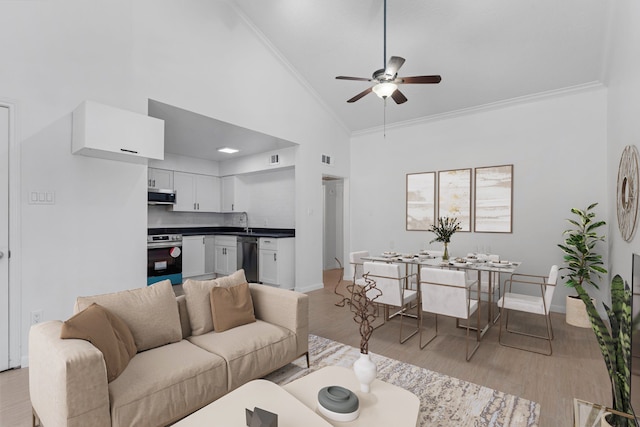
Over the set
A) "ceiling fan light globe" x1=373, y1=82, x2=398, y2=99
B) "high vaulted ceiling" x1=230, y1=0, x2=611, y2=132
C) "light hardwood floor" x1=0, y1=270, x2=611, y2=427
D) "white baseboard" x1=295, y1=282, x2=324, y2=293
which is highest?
"high vaulted ceiling" x1=230, y1=0, x2=611, y2=132

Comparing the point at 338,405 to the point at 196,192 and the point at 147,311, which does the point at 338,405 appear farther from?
the point at 196,192

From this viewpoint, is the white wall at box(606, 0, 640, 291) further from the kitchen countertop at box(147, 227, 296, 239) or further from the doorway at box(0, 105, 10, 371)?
the doorway at box(0, 105, 10, 371)

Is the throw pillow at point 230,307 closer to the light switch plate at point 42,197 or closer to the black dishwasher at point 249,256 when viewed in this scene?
the light switch plate at point 42,197

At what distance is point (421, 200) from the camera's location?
5676mm

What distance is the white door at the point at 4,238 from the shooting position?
105 inches

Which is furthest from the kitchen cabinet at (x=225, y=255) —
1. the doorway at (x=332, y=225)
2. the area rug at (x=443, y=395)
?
the area rug at (x=443, y=395)

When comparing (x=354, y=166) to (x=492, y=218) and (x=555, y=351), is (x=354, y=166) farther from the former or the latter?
(x=555, y=351)

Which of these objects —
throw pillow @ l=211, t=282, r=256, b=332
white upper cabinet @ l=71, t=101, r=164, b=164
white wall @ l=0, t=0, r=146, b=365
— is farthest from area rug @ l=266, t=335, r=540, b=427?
white upper cabinet @ l=71, t=101, r=164, b=164

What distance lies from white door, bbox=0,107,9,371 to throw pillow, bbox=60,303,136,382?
1.44 m

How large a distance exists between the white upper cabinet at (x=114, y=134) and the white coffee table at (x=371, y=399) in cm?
253

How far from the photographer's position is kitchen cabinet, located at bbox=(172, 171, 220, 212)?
647 centimetres

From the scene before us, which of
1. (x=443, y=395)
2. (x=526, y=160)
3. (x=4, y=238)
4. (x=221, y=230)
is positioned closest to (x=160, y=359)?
(x=4, y=238)

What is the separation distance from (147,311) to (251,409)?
1.14 m

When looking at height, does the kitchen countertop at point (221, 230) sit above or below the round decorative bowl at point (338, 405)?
above
